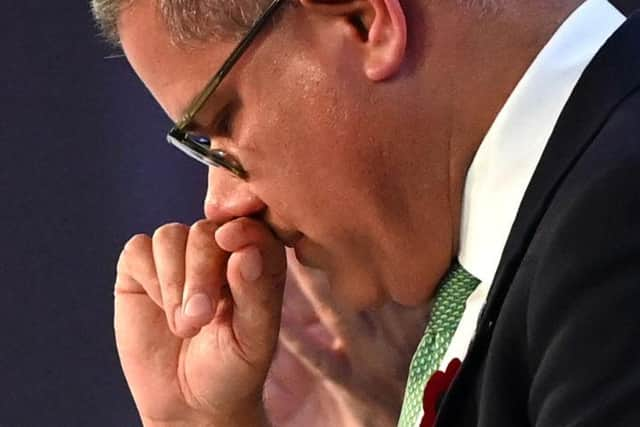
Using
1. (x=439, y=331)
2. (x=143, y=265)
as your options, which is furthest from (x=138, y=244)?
(x=439, y=331)

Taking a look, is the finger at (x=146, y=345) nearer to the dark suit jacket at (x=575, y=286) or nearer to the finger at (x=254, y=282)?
the finger at (x=254, y=282)

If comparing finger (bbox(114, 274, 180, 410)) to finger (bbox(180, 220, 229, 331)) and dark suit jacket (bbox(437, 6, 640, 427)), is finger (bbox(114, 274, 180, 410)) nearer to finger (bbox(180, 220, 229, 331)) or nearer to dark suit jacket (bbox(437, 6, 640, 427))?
finger (bbox(180, 220, 229, 331))

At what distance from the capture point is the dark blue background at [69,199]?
139cm

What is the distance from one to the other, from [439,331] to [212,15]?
33cm

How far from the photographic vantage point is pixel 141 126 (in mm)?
1438

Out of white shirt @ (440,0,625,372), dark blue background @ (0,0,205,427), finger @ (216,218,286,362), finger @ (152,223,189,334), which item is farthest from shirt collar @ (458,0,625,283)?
dark blue background @ (0,0,205,427)

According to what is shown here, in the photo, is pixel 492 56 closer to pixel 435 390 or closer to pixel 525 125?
pixel 525 125

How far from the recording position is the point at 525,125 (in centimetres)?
79

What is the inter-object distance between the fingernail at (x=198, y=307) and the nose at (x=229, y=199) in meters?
0.07

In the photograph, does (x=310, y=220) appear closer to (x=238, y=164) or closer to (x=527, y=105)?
(x=238, y=164)

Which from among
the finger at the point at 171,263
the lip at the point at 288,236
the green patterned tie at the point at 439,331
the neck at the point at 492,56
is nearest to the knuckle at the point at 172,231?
the finger at the point at 171,263

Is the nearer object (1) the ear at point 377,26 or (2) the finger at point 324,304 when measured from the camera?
(1) the ear at point 377,26

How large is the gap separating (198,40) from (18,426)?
2.54ft

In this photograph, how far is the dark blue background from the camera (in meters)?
1.39
